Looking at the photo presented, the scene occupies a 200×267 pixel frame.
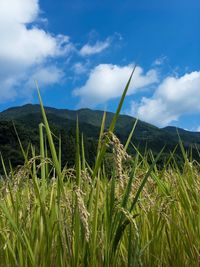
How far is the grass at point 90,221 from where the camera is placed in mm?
1992

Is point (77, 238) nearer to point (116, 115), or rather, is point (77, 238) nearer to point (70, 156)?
point (116, 115)

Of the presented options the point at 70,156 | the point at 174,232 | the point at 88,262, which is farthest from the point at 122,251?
the point at 70,156

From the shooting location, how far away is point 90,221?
218 cm

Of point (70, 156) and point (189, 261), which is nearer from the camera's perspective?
point (189, 261)

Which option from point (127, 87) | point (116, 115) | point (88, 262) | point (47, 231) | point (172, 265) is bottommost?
point (172, 265)

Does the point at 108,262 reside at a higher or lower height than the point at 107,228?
lower

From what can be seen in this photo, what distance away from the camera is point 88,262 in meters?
2.09

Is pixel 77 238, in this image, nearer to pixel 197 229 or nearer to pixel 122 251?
pixel 122 251

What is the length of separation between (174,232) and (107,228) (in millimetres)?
1122

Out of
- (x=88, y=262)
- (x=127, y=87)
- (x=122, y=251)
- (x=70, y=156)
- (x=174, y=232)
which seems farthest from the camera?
(x=70, y=156)

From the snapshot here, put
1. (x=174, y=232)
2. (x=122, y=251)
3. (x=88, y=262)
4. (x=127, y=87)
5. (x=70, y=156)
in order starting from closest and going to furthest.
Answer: (x=127, y=87) < (x=88, y=262) < (x=122, y=251) < (x=174, y=232) < (x=70, y=156)

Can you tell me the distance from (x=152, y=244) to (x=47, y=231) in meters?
0.96

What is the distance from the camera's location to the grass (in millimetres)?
1992

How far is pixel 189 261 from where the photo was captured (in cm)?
288
